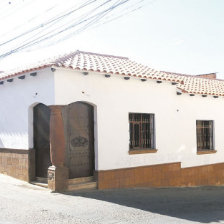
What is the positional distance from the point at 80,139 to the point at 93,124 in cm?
58

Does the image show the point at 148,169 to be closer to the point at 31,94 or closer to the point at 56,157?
the point at 56,157

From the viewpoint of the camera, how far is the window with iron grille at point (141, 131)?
1081 centimetres

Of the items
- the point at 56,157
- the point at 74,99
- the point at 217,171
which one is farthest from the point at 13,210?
the point at 217,171

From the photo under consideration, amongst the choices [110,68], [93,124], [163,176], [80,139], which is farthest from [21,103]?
[163,176]

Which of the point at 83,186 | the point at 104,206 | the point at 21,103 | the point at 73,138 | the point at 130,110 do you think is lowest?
→ the point at 104,206

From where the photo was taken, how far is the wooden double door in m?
9.50

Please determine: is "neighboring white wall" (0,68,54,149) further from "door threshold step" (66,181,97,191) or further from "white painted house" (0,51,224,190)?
"door threshold step" (66,181,97,191)

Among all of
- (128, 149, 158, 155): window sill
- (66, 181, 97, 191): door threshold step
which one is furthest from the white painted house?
(66, 181, 97, 191): door threshold step

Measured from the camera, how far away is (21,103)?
10.4 m

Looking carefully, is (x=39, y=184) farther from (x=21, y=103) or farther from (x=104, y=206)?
(x=104, y=206)

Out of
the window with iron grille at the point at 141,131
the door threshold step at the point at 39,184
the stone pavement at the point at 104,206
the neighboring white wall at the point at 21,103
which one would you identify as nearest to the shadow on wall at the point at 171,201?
the stone pavement at the point at 104,206

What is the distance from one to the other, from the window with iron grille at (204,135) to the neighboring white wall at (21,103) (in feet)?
21.9

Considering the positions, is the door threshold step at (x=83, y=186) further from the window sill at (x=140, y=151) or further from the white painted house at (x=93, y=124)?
the window sill at (x=140, y=151)

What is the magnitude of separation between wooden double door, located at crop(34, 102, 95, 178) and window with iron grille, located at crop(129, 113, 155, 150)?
1.55 m
